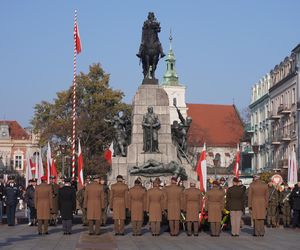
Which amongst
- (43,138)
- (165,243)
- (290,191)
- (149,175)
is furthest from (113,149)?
(43,138)

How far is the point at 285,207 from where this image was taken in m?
24.2

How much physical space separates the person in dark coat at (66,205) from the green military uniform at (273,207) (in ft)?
23.6

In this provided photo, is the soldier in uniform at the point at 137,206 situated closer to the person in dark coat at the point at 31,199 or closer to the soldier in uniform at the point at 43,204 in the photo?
the soldier in uniform at the point at 43,204

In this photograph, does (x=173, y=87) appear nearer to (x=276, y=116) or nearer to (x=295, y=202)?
(x=276, y=116)

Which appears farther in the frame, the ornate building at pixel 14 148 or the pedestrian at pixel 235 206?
the ornate building at pixel 14 148

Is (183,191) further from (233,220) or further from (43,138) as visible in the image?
(43,138)

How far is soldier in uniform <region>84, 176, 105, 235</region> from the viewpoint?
19.2m

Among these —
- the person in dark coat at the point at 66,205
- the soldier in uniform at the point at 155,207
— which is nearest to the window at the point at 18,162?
the person in dark coat at the point at 66,205

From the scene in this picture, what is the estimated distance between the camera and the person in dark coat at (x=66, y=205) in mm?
19609

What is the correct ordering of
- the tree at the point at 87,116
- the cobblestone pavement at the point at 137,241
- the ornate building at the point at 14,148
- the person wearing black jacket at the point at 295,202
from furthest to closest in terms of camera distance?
1. the ornate building at the point at 14,148
2. the tree at the point at 87,116
3. the person wearing black jacket at the point at 295,202
4. the cobblestone pavement at the point at 137,241

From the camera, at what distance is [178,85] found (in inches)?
4719

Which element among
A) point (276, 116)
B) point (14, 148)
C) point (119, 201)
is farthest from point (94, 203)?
point (14, 148)

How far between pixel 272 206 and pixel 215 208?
15.2 feet

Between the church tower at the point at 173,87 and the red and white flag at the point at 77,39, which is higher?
the church tower at the point at 173,87
